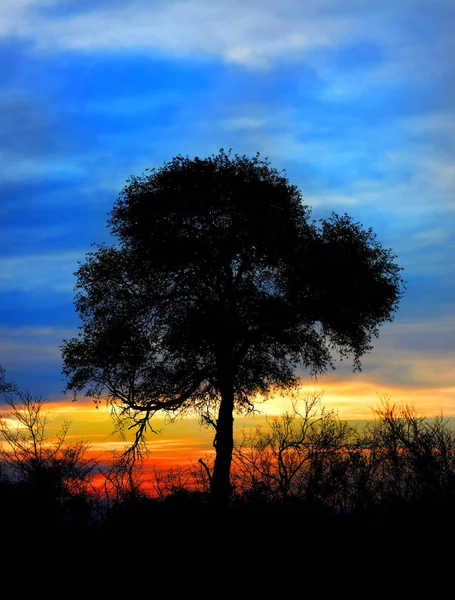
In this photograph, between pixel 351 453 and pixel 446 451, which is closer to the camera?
pixel 446 451

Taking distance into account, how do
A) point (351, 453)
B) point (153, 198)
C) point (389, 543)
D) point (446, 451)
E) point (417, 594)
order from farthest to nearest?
point (153, 198)
point (351, 453)
point (446, 451)
point (389, 543)
point (417, 594)

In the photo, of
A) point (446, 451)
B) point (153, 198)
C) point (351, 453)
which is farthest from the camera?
point (153, 198)

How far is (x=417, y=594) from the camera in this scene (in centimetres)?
1856

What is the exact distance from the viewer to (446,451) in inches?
922

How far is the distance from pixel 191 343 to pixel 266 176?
27.6 ft

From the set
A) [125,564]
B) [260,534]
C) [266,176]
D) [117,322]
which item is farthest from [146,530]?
[266,176]

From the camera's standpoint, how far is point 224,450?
2934 cm

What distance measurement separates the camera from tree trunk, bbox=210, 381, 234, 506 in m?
28.5

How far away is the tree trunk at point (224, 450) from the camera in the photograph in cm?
2855

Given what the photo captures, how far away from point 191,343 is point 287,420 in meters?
5.86

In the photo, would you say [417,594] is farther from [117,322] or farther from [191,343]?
[117,322]

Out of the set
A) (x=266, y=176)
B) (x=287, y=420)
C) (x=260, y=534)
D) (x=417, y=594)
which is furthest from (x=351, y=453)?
(x=266, y=176)

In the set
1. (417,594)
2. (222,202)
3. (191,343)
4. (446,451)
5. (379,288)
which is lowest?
A: (417,594)

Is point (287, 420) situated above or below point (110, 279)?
below
